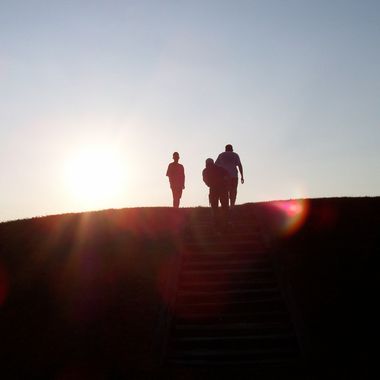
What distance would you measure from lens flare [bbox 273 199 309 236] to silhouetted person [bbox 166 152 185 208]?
156 inches

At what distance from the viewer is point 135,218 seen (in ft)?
65.6

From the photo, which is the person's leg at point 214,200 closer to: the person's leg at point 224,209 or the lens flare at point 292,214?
the person's leg at point 224,209

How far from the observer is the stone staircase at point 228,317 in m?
10.1

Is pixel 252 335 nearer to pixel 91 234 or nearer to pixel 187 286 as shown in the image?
pixel 187 286

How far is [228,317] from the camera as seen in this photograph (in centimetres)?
1187

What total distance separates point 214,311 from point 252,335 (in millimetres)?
1293

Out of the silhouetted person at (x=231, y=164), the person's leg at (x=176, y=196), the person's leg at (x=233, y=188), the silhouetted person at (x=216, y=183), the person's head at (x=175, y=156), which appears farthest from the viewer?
the person's leg at (x=176, y=196)

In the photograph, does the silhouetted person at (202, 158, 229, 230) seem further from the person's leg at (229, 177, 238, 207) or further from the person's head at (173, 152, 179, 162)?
the person's head at (173, 152, 179, 162)

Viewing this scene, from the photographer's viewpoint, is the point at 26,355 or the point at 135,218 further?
the point at 135,218

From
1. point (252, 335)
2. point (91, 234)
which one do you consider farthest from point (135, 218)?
point (252, 335)

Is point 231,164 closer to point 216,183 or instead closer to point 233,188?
Result: point 233,188

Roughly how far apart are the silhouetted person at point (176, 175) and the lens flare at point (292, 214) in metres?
3.96

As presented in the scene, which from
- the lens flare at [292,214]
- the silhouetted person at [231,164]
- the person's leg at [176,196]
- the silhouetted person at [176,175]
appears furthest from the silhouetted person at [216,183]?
the person's leg at [176,196]

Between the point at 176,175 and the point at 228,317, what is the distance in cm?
999
